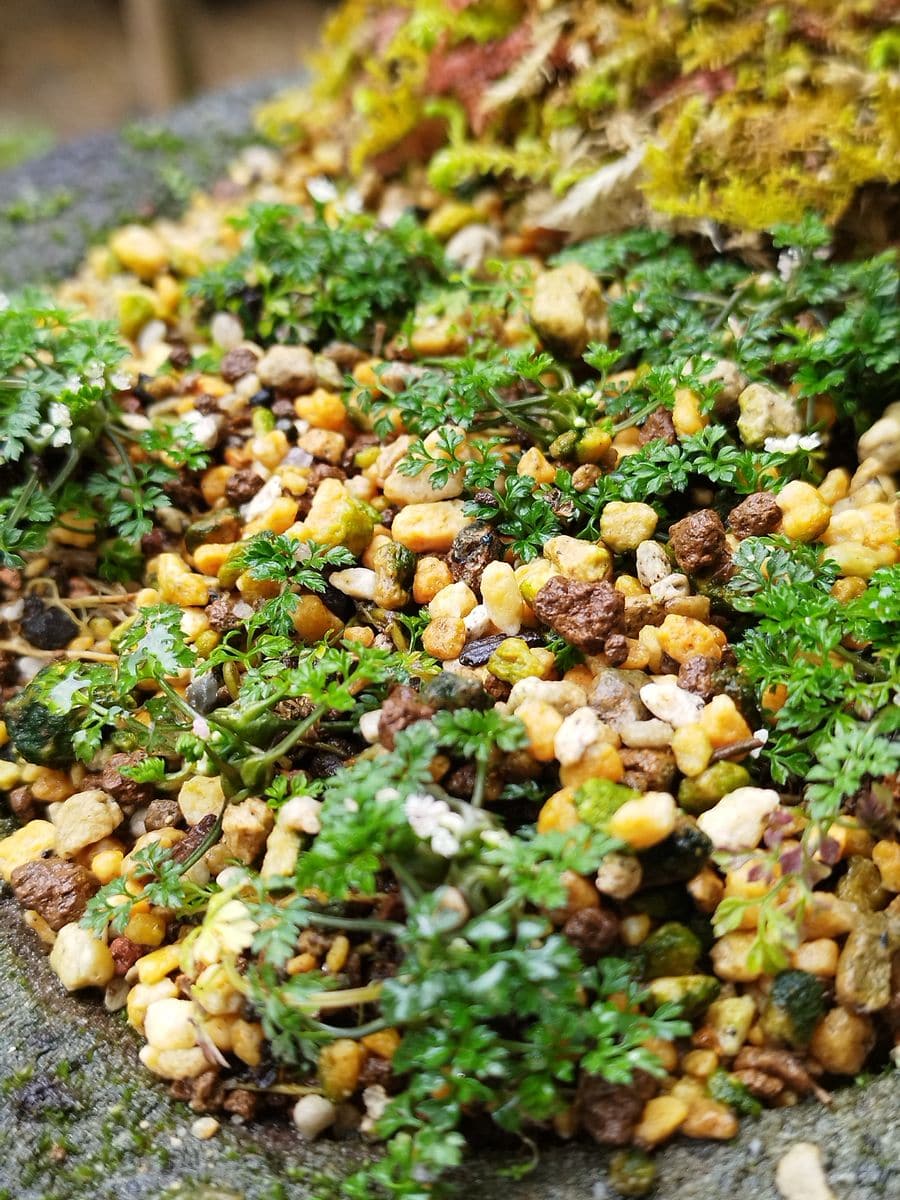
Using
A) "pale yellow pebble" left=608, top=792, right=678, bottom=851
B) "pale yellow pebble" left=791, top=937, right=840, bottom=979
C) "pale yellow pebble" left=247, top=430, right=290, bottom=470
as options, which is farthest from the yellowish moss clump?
"pale yellow pebble" left=791, top=937, right=840, bottom=979

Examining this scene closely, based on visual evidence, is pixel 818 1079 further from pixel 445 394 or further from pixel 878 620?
pixel 445 394

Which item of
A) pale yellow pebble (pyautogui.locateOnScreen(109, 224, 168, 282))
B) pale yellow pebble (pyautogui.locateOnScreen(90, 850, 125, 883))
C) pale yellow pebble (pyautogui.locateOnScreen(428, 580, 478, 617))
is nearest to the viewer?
pale yellow pebble (pyautogui.locateOnScreen(90, 850, 125, 883))

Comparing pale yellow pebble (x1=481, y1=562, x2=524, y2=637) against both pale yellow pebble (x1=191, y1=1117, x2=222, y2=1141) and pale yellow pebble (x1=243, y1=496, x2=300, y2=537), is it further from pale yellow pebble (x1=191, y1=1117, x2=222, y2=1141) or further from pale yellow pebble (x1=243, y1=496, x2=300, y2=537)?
pale yellow pebble (x1=191, y1=1117, x2=222, y2=1141)

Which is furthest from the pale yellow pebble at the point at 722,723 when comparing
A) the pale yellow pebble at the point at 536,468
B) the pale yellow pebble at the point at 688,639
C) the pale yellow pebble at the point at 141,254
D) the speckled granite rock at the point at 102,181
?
the speckled granite rock at the point at 102,181

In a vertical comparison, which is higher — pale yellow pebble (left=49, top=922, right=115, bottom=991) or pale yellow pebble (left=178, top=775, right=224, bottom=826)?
pale yellow pebble (left=178, top=775, right=224, bottom=826)

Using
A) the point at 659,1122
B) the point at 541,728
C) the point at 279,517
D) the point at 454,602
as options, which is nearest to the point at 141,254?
the point at 279,517

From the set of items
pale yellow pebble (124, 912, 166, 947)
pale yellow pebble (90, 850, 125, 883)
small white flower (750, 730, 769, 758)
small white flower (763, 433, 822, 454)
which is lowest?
small white flower (750, 730, 769, 758)

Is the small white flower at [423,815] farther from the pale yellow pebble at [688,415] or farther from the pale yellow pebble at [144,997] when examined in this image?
the pale yellow pebble at [688,415]

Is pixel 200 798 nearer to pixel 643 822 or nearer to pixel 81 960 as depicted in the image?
pixel 81 960

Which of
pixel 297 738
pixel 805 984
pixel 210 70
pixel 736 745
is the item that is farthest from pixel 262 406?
pixel 210 70
